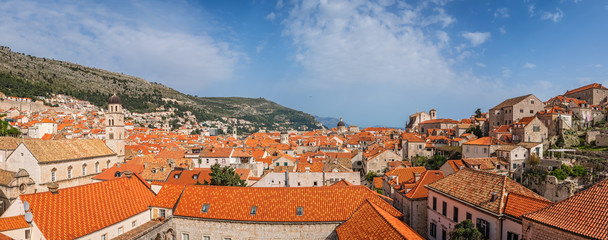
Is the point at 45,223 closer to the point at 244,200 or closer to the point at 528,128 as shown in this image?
the point at 244,200

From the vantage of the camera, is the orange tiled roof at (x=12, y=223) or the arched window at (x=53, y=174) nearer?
the orange tiled roof at (x=12, y=223)

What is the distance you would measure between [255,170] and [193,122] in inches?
6021

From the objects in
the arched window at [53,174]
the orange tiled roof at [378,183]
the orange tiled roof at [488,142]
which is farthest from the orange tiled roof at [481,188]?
the arched window at [53,174]

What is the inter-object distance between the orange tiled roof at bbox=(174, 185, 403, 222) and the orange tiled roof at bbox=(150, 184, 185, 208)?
1.06 m

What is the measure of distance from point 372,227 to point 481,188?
23.4 feet

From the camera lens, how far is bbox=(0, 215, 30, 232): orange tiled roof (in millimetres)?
16141

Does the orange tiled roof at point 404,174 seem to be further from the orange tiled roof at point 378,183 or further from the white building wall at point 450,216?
the white building wall at point 450,216

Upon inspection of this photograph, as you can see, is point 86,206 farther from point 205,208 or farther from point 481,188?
point 481,188

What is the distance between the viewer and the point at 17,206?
17703mm

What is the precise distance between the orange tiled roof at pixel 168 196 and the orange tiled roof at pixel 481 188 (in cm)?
1968

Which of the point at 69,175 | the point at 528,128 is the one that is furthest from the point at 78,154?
the point at 528,128

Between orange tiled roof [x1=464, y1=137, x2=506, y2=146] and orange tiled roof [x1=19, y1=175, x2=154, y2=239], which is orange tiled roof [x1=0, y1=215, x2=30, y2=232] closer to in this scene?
orange tiled roof [x1=19, y1=175, x2=154, y2=239]

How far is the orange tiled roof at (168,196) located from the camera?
2305cm

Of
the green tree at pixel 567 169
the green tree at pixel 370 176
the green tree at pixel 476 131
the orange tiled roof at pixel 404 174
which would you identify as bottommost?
the green tree at pixel 370 176
